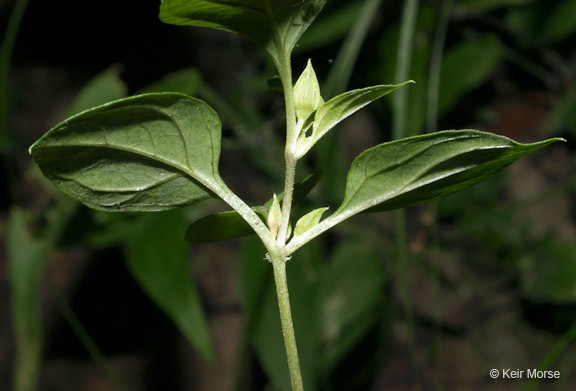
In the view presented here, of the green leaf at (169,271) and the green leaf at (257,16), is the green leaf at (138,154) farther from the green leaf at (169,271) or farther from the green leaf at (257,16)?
the green leaf at (169,271)

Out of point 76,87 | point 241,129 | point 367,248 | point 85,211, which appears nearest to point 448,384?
point 367,248

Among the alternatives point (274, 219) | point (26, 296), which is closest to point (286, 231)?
point (274, 219)

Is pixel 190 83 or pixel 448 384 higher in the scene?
pixel 190 83

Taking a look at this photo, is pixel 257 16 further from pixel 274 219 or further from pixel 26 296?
pixel 26 296

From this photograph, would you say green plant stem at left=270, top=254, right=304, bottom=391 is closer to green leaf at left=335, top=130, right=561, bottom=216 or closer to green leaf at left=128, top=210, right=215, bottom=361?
green leaf at left=335, top=130, right=561, bottom=216

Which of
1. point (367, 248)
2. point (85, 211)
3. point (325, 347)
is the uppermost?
point (85, 211)

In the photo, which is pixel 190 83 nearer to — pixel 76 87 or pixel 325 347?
pixel 325 347
